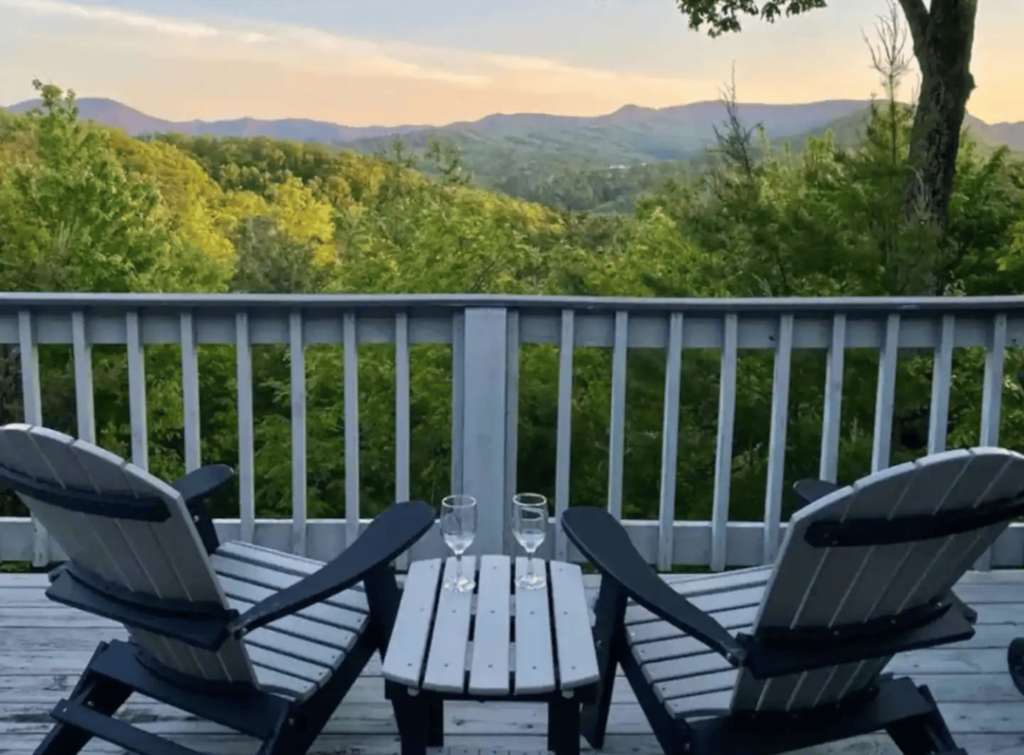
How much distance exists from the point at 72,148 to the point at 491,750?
1504cm

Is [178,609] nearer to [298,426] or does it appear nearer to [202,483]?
[202,483]

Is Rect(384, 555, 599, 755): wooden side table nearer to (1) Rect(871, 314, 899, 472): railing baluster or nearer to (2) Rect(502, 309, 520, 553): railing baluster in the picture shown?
(2) Rect(502, 309, 520, 553): railing baluster

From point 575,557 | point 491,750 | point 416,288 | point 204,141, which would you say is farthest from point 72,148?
point 491,750

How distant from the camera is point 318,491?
Answer: 1316 cm

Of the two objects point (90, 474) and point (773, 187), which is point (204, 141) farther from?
point (90, 474)

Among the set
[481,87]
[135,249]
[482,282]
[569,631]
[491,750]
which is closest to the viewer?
[569,631]

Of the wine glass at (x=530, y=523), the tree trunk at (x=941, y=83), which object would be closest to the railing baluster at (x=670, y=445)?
the wine glass at (x=530, y=523)

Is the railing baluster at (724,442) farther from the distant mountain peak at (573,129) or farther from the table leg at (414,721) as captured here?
the distant mountain peak at (573,129)

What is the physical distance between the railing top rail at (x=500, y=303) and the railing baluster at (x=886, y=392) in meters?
0.08

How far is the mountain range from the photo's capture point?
8453 millimetres

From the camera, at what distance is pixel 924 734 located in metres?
2.00

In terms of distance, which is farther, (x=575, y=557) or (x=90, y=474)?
(x=575, y=557)

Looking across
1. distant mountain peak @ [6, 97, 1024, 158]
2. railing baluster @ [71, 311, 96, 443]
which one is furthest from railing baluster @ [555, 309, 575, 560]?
distant mountain peak @ [6, 97, 1024, 158]

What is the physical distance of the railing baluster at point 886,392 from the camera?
3102mm
